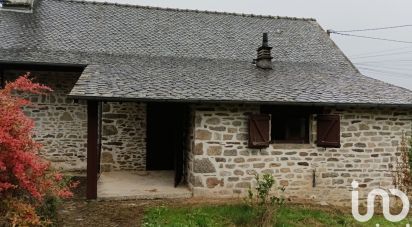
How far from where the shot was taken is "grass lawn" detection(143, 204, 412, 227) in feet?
22.5

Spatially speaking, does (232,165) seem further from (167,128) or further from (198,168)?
(167,128)

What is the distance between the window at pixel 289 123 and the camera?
8.99 m

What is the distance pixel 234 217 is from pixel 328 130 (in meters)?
3.17

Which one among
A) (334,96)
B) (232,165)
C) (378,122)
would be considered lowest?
(232,165)

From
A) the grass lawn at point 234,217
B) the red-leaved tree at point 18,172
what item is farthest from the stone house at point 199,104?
the red-leaved tree at point 18,172

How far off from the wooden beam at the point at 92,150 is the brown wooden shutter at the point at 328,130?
4.83 metres

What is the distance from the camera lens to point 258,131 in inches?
340

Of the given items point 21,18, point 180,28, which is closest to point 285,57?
point 180,28

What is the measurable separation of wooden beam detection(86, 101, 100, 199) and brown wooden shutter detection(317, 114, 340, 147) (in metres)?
4.83

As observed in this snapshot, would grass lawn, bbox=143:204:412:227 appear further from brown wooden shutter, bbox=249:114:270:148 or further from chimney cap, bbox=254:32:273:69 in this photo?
chimney cap, bbox=254:32:273:69

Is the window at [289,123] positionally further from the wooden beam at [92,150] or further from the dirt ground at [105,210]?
the wooden beam at [92,150]

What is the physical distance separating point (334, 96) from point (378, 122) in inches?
52.5

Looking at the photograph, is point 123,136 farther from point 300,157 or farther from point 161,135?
point 300,157

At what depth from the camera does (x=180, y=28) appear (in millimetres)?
13305
